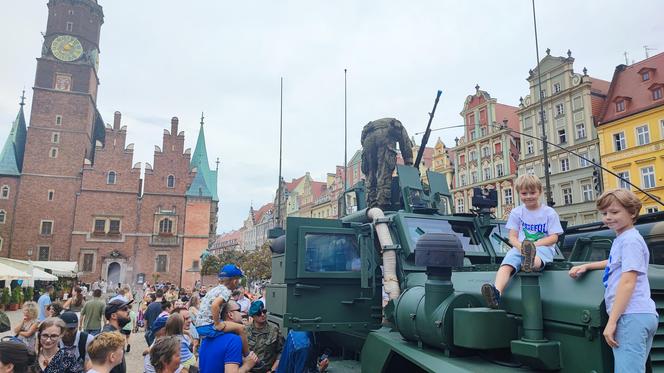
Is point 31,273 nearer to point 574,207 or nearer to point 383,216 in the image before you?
point 383,216

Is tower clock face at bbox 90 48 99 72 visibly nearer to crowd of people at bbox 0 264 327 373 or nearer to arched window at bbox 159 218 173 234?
arched window at bbox 159 218 173 234

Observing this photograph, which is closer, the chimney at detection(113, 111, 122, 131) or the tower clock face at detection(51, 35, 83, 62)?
the chimney at detection(113, 111, 122, 131)

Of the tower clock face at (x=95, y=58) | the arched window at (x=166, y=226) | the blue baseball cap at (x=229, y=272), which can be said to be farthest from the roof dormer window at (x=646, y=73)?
the tower clock face at (x=95, y=58)

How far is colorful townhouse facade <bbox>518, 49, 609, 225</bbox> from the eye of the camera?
2700 centimetres

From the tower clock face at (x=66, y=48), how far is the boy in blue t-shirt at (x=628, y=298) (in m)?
52.5

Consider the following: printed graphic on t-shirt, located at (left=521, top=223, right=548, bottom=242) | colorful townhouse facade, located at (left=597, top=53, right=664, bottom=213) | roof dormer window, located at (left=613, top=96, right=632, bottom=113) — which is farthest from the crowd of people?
roof dormer window, located at (left=613, top=96, right=632, bottom=113)

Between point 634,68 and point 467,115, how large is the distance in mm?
10837

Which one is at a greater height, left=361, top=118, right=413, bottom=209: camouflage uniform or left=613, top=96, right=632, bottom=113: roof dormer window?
left=613, top=96, right=632, bottom=113: roof dormer window

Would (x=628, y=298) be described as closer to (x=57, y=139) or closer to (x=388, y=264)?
(x=388, y=264)

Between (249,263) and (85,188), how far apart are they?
696 inches

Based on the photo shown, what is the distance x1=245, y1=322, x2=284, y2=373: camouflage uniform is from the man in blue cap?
99 centimetres

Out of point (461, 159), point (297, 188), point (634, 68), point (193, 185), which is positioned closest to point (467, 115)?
point (461, 159)

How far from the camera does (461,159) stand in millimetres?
35938

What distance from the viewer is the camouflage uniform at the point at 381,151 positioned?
763cm
